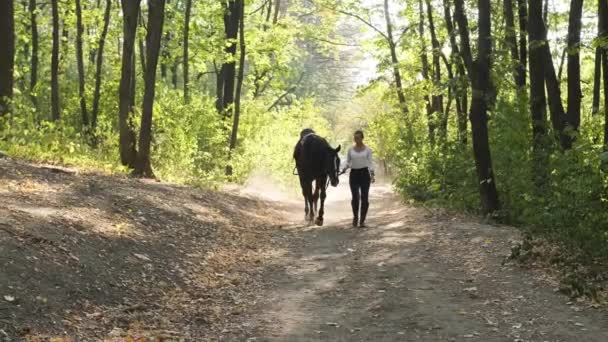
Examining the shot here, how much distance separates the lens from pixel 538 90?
12.7m

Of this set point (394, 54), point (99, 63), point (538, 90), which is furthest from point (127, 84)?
point (394, 54)

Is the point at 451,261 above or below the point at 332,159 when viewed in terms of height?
below

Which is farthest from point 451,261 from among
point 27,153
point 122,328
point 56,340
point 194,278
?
point 27,153

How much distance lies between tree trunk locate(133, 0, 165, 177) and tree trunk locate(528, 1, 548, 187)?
26.8 feet

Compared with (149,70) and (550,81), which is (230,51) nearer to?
(149,70)

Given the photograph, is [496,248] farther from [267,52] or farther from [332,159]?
[267,52]

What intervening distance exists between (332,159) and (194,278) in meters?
6.27

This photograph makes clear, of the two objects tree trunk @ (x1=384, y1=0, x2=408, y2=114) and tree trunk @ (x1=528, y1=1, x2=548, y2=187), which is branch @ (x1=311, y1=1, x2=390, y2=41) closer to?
tree trunk @ (x1=384, y1=0, x2=408, y2=114)

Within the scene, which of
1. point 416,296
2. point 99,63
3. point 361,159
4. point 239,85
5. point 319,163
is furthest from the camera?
point 239,85

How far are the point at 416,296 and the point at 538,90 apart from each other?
7.51m

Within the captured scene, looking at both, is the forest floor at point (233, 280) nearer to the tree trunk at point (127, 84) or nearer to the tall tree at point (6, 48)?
the tree trunk at point (127, 84)

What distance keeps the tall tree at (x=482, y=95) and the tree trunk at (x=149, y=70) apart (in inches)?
267

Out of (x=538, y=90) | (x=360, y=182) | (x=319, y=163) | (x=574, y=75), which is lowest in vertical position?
(x=360, y=182)

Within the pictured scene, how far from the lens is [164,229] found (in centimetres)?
941
